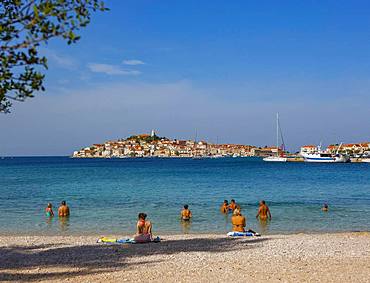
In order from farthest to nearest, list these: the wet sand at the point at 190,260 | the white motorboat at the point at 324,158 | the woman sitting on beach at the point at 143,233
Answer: the white motorboat at the point at 324,158 < the woman sitting on beach at the point at 143,233 < the wet sand at the point at 190,260

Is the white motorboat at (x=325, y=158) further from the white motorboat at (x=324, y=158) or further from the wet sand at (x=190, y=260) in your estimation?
the wet sand at (x=190, y=260)

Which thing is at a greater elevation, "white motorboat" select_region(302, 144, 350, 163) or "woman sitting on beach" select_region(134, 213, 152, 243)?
"white motorboat" select_region(302, 144, 350, 163)

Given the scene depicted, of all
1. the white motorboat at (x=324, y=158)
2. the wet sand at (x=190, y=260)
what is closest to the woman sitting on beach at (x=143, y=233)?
the wet sand at (x=190, y=260)

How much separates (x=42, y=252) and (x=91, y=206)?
1909cm

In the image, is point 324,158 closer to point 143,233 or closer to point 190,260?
point 143,233

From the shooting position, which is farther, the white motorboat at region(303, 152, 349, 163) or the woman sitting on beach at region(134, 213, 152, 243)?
the white motorboat at region(303, 152, 349, 163)

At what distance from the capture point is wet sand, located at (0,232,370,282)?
10266 millimetres

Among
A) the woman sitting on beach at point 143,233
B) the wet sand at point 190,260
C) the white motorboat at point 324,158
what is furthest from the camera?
the white motorboat at point 324,158

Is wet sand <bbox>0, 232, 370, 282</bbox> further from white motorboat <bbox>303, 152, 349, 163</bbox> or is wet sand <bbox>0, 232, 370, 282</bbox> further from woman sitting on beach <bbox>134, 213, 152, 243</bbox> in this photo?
white motorboat <bbox>303, 152, 349, 163</bbox>

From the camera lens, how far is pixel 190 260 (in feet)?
39.5

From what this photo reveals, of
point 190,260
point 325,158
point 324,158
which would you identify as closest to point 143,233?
point 190,260

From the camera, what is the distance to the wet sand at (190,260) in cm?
1027

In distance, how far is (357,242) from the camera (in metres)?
15.8

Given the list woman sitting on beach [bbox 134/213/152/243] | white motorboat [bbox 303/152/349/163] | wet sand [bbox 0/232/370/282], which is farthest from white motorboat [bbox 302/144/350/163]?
woman sitting on beach [bbox 134/213/152/243]
